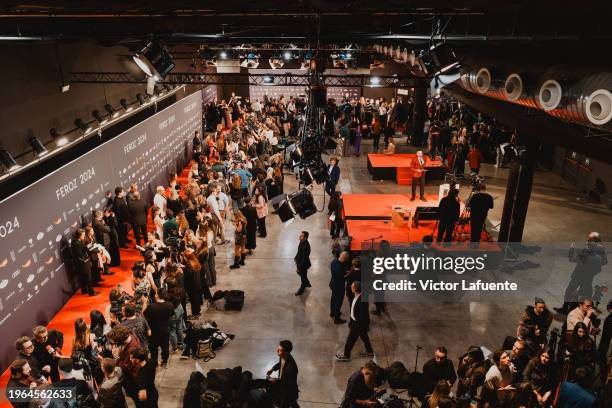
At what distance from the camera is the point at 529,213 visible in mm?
11117

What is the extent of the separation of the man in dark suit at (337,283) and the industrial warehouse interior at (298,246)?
0.04 m

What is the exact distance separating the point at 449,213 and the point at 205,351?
507 cm

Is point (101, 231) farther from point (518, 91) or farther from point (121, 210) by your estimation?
point (518, 91)

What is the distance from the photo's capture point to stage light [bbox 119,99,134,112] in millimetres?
10758

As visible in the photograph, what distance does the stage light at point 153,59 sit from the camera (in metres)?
6.69

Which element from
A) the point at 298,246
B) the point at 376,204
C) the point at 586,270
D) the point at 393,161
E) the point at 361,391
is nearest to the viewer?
the point at 361,391

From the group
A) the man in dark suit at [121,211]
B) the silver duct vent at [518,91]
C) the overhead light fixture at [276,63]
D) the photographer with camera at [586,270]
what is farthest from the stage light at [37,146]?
the overhead light fixture at [276,63]

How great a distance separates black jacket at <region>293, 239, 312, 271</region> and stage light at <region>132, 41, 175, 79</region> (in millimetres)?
3531

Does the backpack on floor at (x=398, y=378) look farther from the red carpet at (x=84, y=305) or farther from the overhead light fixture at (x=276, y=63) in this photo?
the overhead light fixture at (x=276, y=63)

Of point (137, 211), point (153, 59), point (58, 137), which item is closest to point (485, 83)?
point (153, 59)

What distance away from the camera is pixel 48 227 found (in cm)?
712

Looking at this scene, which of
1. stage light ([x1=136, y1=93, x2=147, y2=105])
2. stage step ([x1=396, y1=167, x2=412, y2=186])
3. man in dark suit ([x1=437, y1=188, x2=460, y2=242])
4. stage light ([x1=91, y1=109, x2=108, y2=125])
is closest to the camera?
man in dark suit ([x1=437, y1=188, x2=460, y2=242])

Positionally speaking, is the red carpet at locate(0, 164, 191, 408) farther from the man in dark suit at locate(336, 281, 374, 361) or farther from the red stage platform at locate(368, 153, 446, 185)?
the red stage platform at locate(368, 153, 446, 185)

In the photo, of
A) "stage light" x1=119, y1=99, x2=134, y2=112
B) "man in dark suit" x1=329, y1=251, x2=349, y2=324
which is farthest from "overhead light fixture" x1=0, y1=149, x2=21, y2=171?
"man in dark suit" x1=329, y1=251, x2=349, y2=324
